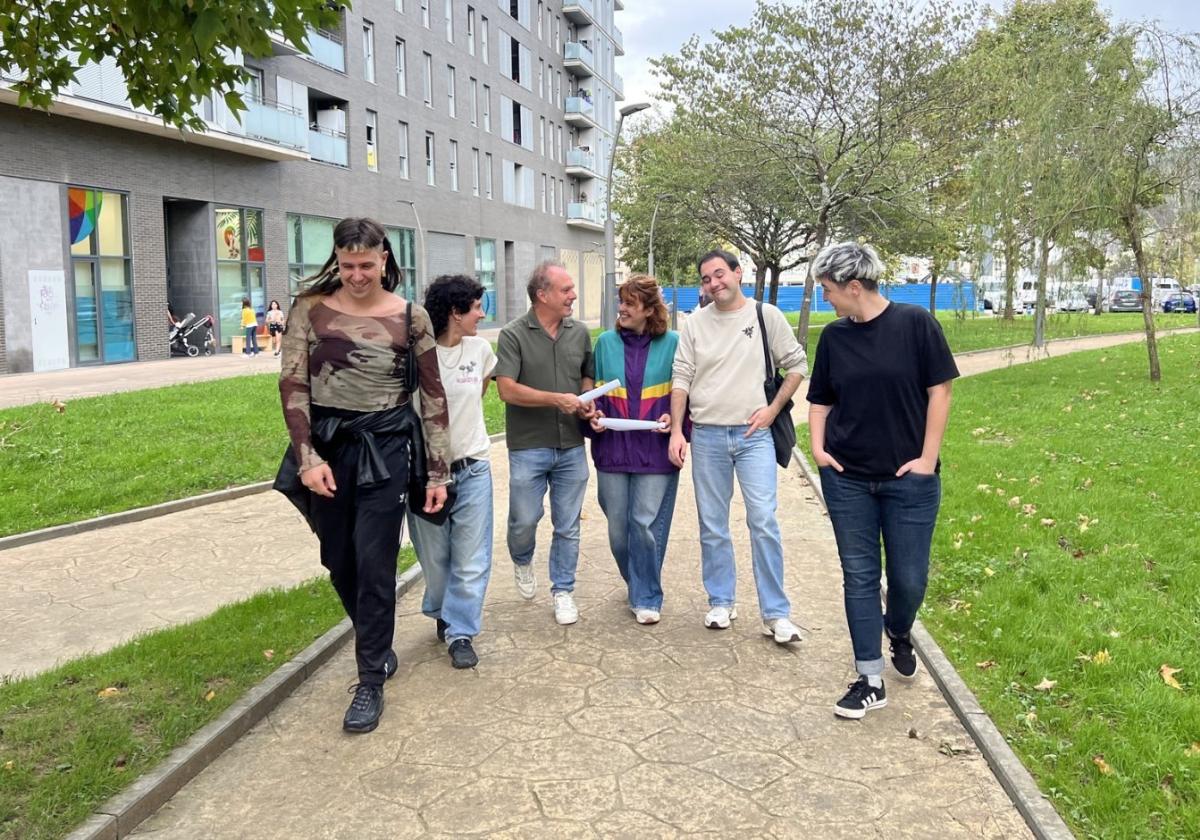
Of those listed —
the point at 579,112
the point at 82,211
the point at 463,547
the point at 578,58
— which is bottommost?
the point at 463,547

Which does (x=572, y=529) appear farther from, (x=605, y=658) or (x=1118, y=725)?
(x=1118, y=725)

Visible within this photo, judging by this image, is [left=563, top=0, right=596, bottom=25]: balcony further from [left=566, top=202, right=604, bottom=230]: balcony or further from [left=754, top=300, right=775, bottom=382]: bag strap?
[left=754, top=300, right=775, bottom=382]: bag strap

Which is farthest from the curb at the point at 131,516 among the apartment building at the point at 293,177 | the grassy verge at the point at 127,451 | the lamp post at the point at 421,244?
the lamp post at the point at 421,244

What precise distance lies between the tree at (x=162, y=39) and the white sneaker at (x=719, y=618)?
329 cm

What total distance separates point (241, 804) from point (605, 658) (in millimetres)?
1855

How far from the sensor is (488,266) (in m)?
45.0

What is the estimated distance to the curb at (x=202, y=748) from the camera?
3.36 meters

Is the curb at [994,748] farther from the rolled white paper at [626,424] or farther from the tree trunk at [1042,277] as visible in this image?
the tree trunk at [1042,277]

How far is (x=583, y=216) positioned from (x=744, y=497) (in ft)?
170

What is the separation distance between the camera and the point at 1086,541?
6.69m

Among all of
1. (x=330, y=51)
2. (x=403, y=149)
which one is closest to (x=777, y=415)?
(x=330, y=51)

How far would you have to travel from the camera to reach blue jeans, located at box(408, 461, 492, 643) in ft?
15.6

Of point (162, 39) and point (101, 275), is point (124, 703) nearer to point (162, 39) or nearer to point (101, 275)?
point (162, 39)

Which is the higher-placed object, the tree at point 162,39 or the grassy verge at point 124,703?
the tree at point 162,39
